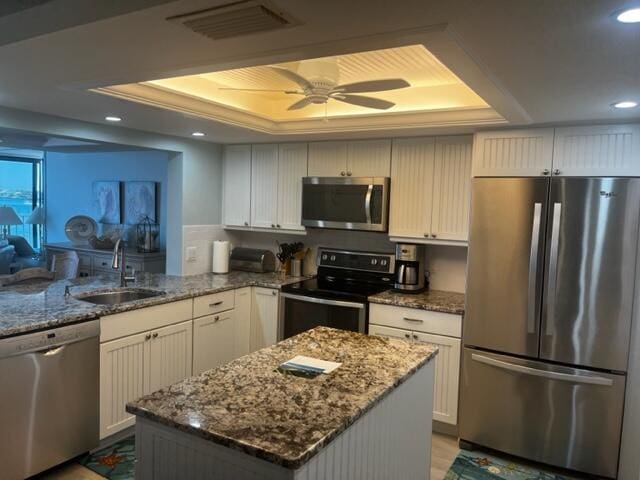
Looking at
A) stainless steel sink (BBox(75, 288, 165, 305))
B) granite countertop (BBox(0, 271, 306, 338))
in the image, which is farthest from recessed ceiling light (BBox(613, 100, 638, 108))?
stainless steel sink (BBox(75, 288, 165, 305))

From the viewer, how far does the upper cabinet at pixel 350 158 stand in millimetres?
3840

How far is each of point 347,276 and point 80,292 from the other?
207 centimetres

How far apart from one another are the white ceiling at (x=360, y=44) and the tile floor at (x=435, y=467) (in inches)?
83.3

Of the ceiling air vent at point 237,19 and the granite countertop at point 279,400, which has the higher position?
the ceiling air vent at point 237,19

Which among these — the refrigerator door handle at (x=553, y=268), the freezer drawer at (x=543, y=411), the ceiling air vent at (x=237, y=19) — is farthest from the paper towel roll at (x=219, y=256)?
the ceiling air vent at (x=237, y=19)

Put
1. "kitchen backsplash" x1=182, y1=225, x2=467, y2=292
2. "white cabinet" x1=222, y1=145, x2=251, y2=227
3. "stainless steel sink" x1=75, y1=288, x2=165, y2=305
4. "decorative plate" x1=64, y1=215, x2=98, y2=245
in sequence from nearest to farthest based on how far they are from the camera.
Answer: "stainless steel sink" x1=75, y1=288, x2=165, y2=305
"kitchen backsplash" x1=182, y1=225, x2=467, y2=292
"white cabinet" x1=222, y1=145, x2=251, y2=227
"decorative plate" x1=64, y1=215, x2=98, y2=245

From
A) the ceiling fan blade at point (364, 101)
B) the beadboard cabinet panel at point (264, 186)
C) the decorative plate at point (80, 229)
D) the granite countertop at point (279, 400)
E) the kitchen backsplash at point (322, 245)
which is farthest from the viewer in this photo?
the decorative plate at point (80, 229)

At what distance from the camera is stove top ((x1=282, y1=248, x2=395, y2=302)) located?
3.81 meters

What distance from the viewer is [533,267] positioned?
296 cm

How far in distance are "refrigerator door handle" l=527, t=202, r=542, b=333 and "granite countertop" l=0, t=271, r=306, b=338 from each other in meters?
1.91

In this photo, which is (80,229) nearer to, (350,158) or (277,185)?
(277,185)

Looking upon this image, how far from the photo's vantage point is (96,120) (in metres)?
3.36

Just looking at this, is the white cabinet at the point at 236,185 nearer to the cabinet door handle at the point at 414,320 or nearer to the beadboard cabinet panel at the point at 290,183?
the beadboard cabinet panel at the point at 290,183

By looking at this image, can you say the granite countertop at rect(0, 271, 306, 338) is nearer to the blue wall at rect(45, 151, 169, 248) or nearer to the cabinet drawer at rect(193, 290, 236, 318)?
the cabinet drawer at rect(193, 290, 236, 318)
